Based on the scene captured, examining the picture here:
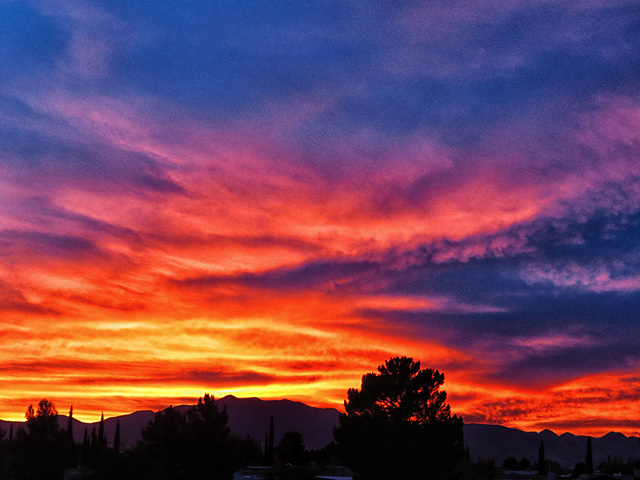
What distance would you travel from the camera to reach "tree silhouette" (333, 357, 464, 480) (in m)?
67.4

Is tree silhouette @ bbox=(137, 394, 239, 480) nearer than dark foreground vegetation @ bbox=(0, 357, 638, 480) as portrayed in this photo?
No

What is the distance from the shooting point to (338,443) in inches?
2916

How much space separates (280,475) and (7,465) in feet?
100

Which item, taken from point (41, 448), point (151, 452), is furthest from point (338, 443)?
point (41, 448)

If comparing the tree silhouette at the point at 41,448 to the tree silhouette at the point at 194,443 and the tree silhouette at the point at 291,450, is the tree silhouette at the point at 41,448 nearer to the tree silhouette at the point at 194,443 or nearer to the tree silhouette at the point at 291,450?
the tree silhouette at the point at 194,443

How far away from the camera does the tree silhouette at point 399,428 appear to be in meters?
67.4

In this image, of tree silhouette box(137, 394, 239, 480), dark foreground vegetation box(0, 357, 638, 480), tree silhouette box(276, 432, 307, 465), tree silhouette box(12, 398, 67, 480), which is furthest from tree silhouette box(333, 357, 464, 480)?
tree silhouette box(276, 432, 307, 465)

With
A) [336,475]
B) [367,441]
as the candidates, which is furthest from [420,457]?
[336,475]

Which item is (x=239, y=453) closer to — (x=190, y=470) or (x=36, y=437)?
(x=190, y=470)

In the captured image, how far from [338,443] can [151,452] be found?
19945 millimetres

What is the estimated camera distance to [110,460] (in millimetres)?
74062

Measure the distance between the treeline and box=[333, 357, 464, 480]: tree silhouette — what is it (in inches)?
607

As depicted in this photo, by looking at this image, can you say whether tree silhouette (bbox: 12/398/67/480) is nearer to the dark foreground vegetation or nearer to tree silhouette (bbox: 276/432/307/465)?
the dark foreground vegetation

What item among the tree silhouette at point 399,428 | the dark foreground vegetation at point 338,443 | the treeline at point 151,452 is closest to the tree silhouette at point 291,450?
the dark foreground vegetation at point 338,443
